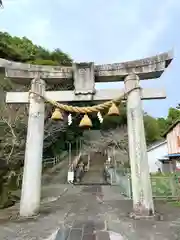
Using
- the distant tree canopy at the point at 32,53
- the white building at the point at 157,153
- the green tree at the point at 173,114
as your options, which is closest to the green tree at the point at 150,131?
the green tree at the point at 173,114

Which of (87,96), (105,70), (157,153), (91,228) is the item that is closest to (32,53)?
(157,153)

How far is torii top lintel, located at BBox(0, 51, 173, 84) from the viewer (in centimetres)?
661

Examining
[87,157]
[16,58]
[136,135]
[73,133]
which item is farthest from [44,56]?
[136,135]

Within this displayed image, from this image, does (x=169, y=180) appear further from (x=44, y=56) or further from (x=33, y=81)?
(x=44, y=56)

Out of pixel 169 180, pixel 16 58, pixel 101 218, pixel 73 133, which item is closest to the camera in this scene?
pixel 101 218

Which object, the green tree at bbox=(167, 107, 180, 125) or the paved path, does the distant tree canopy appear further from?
the paved path

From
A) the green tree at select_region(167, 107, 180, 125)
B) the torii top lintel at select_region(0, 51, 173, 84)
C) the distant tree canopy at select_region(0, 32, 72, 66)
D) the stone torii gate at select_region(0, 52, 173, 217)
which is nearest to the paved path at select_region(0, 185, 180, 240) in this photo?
the stone torii gate at select_region(0, 52, 173, 217)

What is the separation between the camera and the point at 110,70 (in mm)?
6820

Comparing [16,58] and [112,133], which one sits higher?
[16,58]

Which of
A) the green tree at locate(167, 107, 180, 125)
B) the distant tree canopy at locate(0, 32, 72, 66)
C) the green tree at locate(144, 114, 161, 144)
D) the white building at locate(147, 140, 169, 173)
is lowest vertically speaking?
the white building at locate(147, 140, 169, 173)

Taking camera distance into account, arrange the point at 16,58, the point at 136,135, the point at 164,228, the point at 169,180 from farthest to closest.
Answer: the point at 16,58, the point at 169,180, the point at 136,135, the point at 164,228

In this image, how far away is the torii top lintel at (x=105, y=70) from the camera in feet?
21.7

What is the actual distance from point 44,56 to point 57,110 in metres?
22.9

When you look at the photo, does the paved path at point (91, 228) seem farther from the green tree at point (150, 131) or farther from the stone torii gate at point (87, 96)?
the green tree at point (150, 131)
